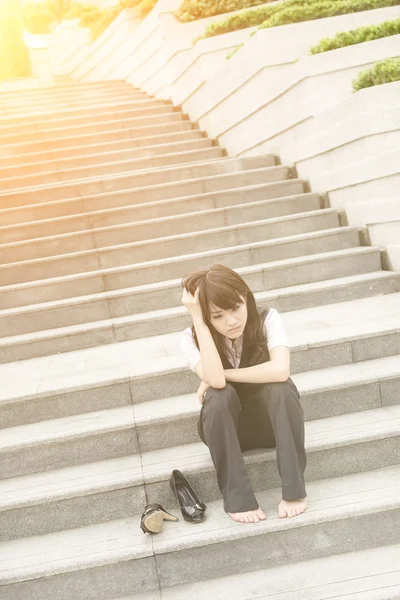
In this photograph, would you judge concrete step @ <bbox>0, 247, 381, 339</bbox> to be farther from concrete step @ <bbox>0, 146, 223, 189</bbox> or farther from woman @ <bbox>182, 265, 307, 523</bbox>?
concrete step @ <bbox>0, 146, 223, 189</bbox>

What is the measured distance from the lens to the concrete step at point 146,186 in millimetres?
7625

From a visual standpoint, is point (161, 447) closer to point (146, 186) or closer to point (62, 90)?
point (146, 186)

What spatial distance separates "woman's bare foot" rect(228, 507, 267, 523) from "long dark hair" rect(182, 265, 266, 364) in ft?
2.58

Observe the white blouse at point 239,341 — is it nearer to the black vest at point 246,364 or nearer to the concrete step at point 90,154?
the black vest at point 246,364

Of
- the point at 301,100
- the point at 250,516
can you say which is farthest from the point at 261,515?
the point at 301,100

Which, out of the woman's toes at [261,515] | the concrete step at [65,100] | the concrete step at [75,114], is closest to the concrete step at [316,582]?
the woman's toes at [261,515]

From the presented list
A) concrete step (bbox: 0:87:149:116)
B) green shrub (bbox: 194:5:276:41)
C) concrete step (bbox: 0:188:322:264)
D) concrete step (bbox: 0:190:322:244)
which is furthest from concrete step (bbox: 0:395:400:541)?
concrete step (bbox: 0:87:149:116)

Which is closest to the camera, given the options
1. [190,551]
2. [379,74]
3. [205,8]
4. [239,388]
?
[190,551]

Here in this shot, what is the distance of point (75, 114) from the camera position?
438 inches

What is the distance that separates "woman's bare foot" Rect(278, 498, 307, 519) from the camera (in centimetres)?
327

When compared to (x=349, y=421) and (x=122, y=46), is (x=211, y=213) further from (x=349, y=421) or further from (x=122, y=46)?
(x=122, y=46)

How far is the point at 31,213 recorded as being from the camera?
7.50 metres

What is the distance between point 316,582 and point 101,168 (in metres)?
6.67

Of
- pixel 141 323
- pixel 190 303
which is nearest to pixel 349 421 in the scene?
pixel 190 303
